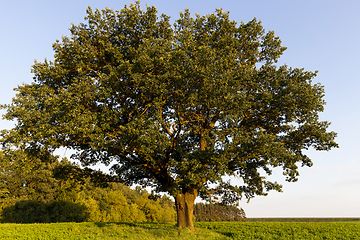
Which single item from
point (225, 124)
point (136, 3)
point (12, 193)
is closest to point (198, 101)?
point (225, 124)

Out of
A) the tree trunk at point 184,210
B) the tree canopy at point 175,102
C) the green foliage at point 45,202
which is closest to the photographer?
the tree canopy at point 175,102

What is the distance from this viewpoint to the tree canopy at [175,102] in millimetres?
19422

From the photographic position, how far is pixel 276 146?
20422 mm

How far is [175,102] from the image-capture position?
885 inches

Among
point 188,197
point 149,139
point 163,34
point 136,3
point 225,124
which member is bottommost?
point 188,197

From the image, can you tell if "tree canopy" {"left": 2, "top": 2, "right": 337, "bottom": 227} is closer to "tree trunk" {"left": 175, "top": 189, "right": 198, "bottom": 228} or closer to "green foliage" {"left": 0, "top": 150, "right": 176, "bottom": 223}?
"tree trunk" {"left": 175, "top": 189, "right": 198, "bottom": 228}

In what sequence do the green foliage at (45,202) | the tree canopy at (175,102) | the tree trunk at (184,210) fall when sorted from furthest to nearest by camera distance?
the green foliage at (45,202)
the tree trunk at (184,210)
the tree canopy at (175,102)

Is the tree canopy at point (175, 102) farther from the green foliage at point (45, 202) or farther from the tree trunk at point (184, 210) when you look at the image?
the green foliage at point (45, 202)

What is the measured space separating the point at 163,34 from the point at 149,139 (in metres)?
11.6

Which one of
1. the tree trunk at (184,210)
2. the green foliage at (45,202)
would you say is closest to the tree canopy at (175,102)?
the tree trunk at (184,210)

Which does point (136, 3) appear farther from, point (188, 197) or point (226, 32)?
point (188, 197)

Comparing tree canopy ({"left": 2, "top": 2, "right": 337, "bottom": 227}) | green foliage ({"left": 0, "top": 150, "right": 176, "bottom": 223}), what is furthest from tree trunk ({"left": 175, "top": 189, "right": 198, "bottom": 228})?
green foliage ({"left": 0, "top": 150, "right": 176, "bottom": 223})

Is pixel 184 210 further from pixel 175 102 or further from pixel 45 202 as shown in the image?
pixel 45 202

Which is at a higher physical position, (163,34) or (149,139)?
(163,34)
